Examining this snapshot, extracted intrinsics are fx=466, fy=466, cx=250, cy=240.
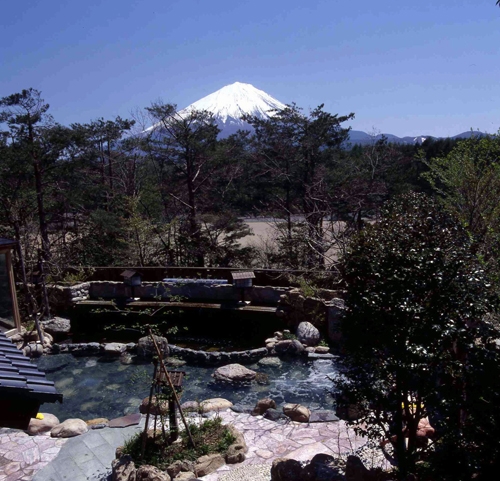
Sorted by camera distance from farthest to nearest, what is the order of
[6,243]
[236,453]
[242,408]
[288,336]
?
[288,336] → [242,408] → [6,243] → [236,453]

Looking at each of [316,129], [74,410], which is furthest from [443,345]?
[316,129]

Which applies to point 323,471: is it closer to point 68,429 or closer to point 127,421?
point 127,421

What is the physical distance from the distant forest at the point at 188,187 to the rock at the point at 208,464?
32.2 feet

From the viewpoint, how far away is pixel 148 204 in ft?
65.2

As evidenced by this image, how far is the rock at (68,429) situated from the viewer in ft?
24.9

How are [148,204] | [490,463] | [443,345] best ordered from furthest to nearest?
[148,204], [443,345], [490,463]

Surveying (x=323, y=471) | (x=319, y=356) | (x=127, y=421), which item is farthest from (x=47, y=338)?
(x=323, y=471)

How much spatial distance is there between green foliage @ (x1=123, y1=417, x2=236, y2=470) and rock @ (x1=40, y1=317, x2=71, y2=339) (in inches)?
301

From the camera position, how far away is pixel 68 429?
764 cm

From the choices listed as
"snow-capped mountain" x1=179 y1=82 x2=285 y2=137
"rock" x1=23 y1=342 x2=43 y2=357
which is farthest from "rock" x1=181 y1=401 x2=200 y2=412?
"snow-capped mountain" x1=179 y1=82 x2=285 y2=137

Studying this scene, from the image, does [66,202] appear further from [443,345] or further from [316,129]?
[443,345]

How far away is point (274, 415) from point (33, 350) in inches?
287

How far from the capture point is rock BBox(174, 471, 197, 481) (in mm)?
5675

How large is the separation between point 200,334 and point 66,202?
8590 mm
